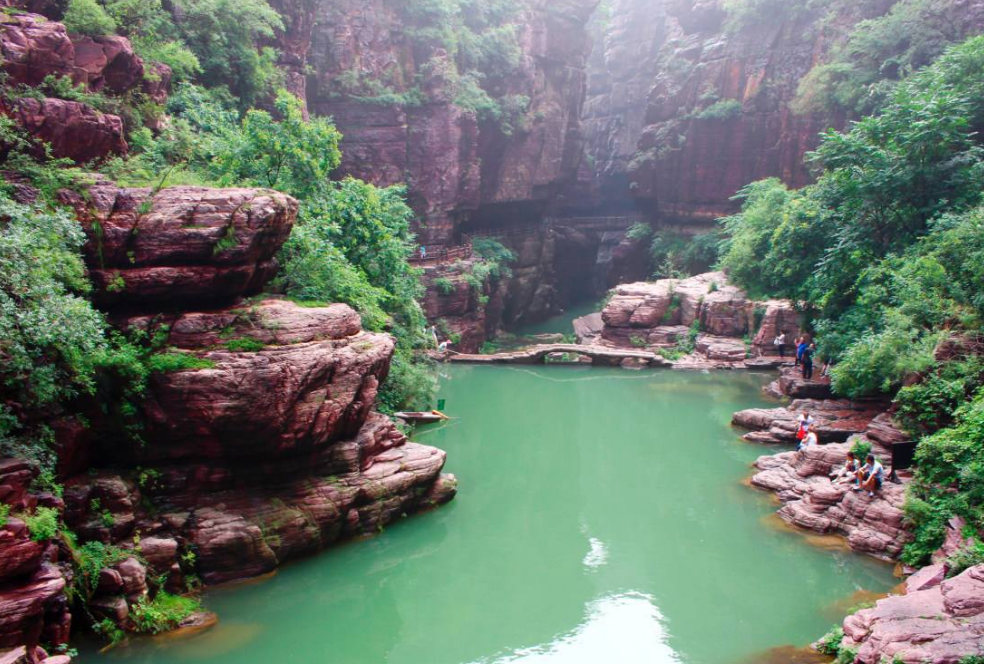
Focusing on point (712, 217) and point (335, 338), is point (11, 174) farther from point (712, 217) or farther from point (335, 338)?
point (712, 217)

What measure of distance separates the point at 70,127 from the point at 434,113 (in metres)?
20.8

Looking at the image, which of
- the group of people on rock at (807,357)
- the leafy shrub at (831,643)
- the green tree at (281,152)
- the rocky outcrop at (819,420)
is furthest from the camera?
the group of people on rock at (807,357)

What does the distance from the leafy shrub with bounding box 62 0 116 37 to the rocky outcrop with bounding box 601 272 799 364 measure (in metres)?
19.8

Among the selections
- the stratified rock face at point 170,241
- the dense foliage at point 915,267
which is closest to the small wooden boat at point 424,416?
the stratified rock face at point 170,241

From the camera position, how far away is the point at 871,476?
38.5 feet

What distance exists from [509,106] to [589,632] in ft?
90.9

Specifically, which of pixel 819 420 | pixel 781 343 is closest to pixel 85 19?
pixel 819 420

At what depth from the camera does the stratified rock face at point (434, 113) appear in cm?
2897

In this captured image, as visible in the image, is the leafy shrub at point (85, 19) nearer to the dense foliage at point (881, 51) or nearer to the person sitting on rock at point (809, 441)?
the person sitting on rock at point (809, 441)

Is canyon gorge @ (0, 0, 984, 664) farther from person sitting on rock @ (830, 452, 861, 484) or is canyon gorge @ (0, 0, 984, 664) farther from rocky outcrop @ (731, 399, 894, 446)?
person sitting on rock @ (830, 452, 861, 484)

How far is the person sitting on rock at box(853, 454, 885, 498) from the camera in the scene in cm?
1172

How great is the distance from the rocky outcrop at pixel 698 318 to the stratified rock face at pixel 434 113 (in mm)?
8729

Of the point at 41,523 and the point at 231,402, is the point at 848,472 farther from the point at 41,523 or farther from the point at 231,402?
Answer: the point at 41,523

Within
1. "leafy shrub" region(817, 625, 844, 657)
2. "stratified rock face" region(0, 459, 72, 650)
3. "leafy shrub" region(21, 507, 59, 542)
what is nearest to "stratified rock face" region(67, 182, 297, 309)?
"stratified rock face" region(0, 459, 72, 650)
